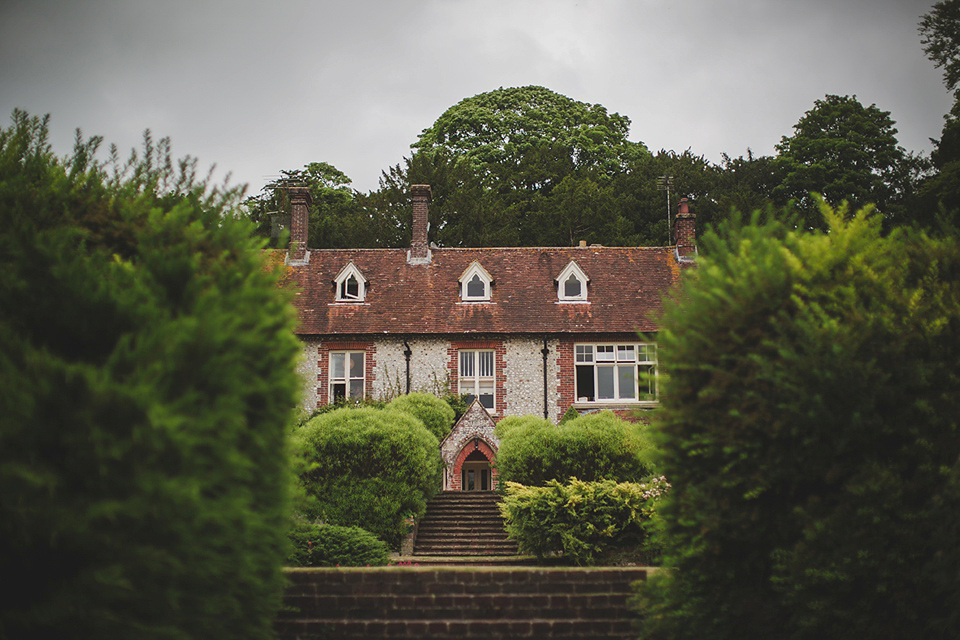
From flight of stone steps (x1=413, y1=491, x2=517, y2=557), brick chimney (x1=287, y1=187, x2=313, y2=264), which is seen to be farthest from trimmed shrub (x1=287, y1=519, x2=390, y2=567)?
brick chimney (x1=287, y1=187, x2=313, y2=264)

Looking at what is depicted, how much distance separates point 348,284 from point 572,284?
756 centimetres

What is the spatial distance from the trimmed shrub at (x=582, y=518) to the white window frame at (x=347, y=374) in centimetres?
1183

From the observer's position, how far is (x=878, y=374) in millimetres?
7137

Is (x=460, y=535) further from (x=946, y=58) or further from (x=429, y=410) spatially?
(x=946, y=58)

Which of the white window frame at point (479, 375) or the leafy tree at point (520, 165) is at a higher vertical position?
the leafy tree at point (520, 165)

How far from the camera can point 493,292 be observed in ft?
89.3

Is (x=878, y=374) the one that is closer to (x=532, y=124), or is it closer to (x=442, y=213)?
(x=442, y=213)

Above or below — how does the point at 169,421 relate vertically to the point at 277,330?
below

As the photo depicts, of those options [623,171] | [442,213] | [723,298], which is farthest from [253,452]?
[623,171]

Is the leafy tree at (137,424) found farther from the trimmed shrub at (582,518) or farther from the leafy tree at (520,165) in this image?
the leafy tree at (520,165)

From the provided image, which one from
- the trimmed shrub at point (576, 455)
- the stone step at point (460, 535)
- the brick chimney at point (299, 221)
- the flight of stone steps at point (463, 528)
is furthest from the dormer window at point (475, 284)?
the stone step at point (460, 535)

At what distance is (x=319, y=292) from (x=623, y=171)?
26.9 meters

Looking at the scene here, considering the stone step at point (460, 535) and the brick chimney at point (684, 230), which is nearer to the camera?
the stone step at point (460, 535)

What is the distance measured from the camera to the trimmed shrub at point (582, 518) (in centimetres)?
1436
